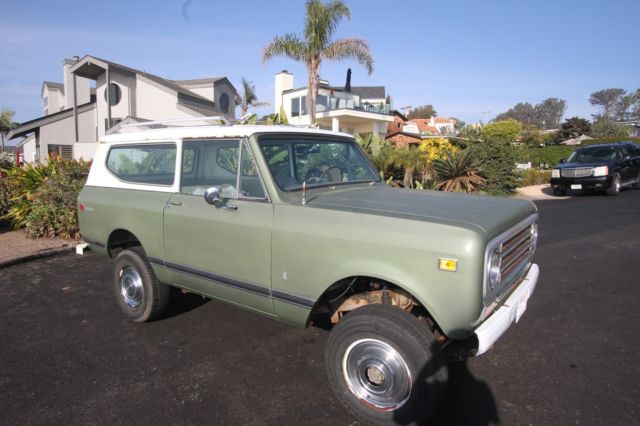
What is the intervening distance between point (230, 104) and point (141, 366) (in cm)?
2768

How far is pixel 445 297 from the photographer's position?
2441mm

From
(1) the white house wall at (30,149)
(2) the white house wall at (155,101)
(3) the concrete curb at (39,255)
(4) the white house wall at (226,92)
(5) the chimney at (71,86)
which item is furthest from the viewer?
(5) the chimney at (71,86)

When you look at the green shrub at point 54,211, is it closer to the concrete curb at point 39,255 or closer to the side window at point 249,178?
the concrete curb at point 39,255

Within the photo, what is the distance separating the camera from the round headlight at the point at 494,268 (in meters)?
2.55

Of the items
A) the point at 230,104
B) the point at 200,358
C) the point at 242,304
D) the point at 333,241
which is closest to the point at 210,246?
the point at 242,304

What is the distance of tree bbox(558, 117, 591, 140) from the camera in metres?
52.1

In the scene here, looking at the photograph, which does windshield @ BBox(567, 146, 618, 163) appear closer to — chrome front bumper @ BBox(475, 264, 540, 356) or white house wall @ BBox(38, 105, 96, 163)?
chrome front bumper @ BBox(475, 264, 540, 356)

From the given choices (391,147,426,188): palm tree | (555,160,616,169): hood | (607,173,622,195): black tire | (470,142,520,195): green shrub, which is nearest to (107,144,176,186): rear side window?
(391,147,426,188): palm tree

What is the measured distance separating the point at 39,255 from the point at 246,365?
5235 mm

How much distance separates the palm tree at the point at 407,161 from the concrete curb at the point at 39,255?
726cm

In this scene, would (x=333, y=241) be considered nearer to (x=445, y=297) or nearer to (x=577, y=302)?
(x=445, y=297)

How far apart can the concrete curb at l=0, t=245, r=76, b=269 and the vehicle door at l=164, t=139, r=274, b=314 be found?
13.8 feet

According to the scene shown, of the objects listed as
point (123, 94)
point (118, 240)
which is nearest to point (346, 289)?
point (118, 240)

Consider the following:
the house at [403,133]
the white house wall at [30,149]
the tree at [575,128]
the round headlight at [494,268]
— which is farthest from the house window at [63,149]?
the tree at [575,128]
